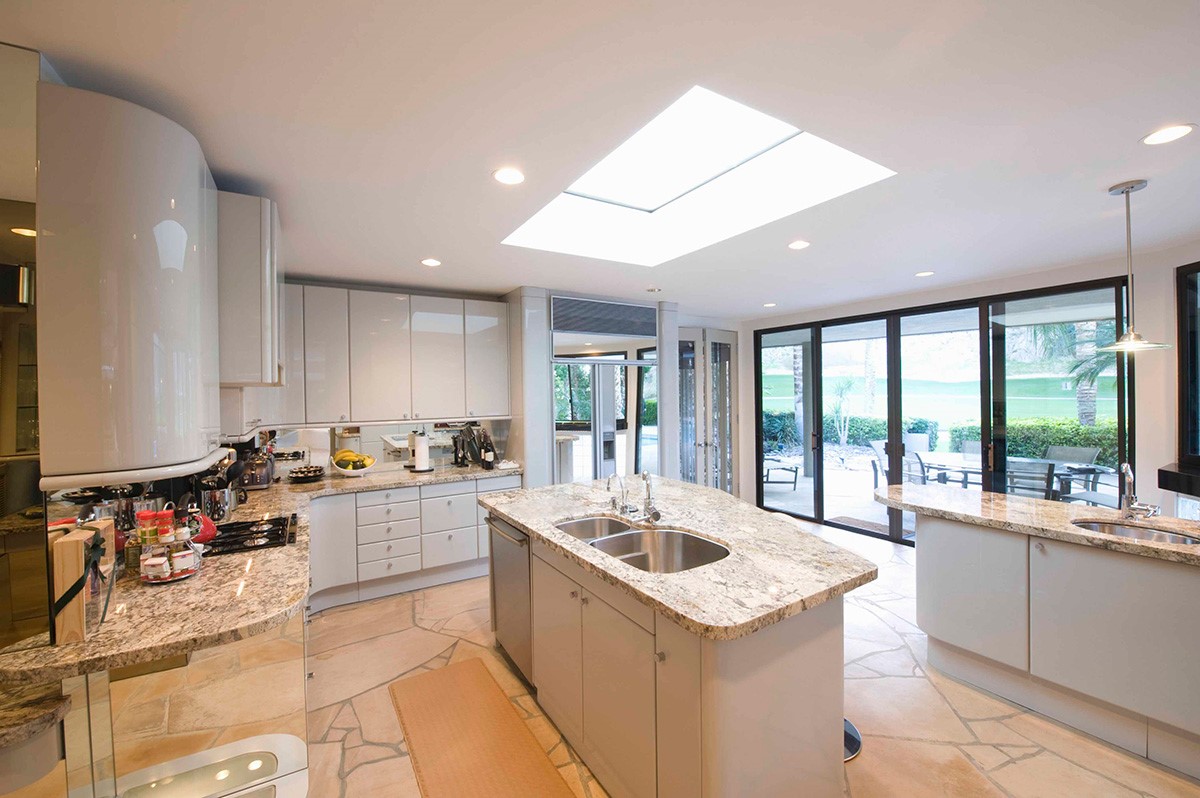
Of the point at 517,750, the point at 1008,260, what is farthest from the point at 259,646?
the point at 1008,260

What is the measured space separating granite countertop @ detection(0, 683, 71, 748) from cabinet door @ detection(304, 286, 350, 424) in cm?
261

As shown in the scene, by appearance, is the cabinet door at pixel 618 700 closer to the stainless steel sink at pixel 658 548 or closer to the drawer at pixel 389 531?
the stainless steel sink at pixel 658 548

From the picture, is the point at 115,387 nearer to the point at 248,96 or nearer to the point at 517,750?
the point at 248,96

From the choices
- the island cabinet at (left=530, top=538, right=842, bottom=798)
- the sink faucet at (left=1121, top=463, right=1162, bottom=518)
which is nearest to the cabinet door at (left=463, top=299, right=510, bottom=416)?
the island cabinet at (left=530, top=538, right=842, bottom=798)

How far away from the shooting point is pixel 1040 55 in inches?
50.8

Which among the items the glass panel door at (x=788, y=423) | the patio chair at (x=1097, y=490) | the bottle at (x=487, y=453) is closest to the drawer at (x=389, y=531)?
the bottle at (x=487, y=453)

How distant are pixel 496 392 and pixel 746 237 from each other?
8.47ft

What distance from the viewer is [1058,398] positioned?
3.77 meters

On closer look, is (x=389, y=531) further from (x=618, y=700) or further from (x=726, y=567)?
(x=726, y=567)

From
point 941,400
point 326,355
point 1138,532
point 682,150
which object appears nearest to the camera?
point 1138,532

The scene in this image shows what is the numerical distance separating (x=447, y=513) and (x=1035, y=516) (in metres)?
3.78

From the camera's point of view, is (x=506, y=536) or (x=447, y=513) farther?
(x=447, y=513)

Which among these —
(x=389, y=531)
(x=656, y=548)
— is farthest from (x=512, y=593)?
(x=389, y=531)

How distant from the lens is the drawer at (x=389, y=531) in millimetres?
3574
